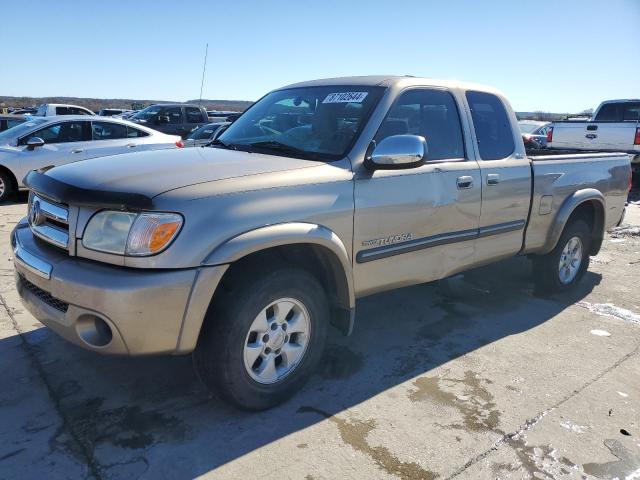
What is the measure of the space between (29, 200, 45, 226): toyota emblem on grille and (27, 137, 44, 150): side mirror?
6734mm

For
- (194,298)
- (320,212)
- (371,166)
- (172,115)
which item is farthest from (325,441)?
(172,115)

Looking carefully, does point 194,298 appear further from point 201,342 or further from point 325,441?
Result: point 325,441

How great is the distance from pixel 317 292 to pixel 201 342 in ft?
2.41

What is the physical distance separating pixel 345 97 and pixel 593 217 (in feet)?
10.8

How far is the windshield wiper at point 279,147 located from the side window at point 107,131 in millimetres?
7054

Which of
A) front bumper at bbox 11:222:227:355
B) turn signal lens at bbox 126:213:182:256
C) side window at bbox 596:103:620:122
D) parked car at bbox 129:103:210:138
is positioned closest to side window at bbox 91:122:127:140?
parked car at bbox 129:103:210:138

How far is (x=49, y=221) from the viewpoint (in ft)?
9.98

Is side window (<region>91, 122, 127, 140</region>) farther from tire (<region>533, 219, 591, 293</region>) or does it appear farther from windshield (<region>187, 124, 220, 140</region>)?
tire (<region>533, 219, 591, 293</region>)

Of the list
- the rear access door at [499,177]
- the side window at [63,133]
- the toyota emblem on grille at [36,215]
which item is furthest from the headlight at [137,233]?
the side window at [63,133]

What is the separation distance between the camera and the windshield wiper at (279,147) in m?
3.49

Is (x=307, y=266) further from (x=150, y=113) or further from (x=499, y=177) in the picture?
(x=150, y=113)

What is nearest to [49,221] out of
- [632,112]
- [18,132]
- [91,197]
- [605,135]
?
[91,197]

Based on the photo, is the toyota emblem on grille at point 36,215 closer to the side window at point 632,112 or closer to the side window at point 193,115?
the side window at point 632,112

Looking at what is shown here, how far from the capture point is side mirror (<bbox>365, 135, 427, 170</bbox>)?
324 centimetres
